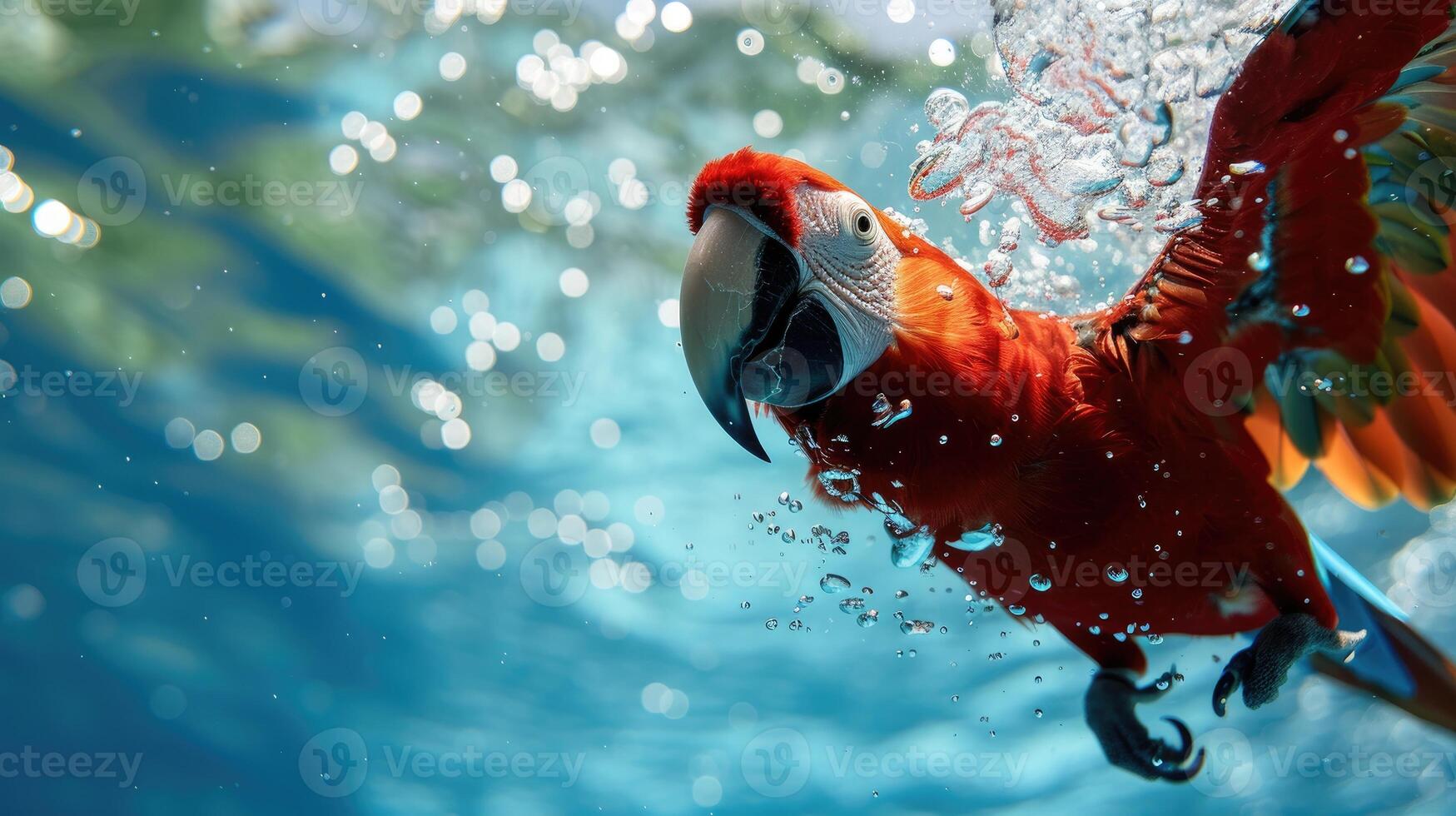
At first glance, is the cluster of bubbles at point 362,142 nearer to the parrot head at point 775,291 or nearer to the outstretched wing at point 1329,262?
the parrot head at point 775,291

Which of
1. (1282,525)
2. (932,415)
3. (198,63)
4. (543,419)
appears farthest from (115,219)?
(1282,525)

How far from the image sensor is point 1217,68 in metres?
3.10

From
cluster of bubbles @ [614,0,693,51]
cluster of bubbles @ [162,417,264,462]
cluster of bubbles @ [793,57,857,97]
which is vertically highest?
cluster of bubbles @ [614,0,693,51]

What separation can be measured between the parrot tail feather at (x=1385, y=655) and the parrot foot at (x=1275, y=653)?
0.26 m

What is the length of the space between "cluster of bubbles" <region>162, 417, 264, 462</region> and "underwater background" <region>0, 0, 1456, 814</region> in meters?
0.04

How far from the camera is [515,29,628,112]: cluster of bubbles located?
463cm

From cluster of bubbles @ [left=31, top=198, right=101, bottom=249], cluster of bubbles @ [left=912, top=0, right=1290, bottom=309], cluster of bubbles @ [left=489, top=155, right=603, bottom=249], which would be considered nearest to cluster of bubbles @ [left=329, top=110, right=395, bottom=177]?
cluster of bubbles @ [left=489, top=155, right=603, bottom=249]

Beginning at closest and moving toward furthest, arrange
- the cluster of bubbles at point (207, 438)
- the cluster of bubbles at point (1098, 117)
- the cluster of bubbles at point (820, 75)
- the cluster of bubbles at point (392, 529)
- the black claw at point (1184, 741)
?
the cluster of bubbles at point (1098, 117), the black claw at point (1184, 741), the cluster of bubbles at point (820, 75), the cluster of bubbles at point (207, 438), the cluster of bubbles at point (392, 529)

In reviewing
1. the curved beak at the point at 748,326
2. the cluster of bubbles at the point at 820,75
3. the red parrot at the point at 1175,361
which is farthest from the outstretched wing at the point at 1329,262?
the cluster of bubbles at the point at 820,75

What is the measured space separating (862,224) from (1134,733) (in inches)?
97.0

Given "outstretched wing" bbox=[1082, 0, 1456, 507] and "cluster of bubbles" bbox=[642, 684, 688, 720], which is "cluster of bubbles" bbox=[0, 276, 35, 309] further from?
"outstretched wing" bbox=[1082, 0, 1456, 507]

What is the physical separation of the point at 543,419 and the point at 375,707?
228 inches

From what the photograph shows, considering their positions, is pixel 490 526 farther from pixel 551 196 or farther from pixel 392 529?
pixel 551 196

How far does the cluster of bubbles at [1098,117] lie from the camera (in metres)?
3.08
